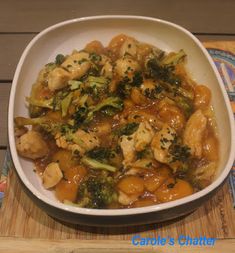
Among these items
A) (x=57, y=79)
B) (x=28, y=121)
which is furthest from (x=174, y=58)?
(x=28, y=121)

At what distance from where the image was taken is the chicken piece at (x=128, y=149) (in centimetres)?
142

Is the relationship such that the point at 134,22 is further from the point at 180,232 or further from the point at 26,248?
A: the point at 26,248

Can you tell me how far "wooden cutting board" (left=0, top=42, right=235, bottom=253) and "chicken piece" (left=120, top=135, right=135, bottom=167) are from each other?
11.3 inches

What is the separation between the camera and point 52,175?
1384mm

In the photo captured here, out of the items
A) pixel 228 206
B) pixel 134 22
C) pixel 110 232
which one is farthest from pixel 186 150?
pixel 134 22

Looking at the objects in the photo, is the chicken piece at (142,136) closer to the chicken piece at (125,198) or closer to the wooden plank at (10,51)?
the chicken piece at (125,198)

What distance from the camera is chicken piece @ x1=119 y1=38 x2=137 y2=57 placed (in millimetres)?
1860

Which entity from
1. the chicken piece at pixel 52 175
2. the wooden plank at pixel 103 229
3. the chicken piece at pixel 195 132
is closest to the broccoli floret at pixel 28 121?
the chicken piece at pixel 52 175

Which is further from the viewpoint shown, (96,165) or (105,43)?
(105,43)

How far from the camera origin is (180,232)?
141cm

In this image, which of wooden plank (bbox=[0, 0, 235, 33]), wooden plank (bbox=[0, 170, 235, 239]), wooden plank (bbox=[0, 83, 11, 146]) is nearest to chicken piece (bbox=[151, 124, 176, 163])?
wooden plank (bbox=[0, 170, 235, 239])

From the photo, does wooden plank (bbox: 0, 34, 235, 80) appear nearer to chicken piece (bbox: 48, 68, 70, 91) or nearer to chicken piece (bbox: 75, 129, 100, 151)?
chicken piece (bbox: 48, 68, 70, 91)

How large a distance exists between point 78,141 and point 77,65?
0.48 metres

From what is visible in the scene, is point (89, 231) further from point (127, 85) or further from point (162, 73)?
point (162, 73)
